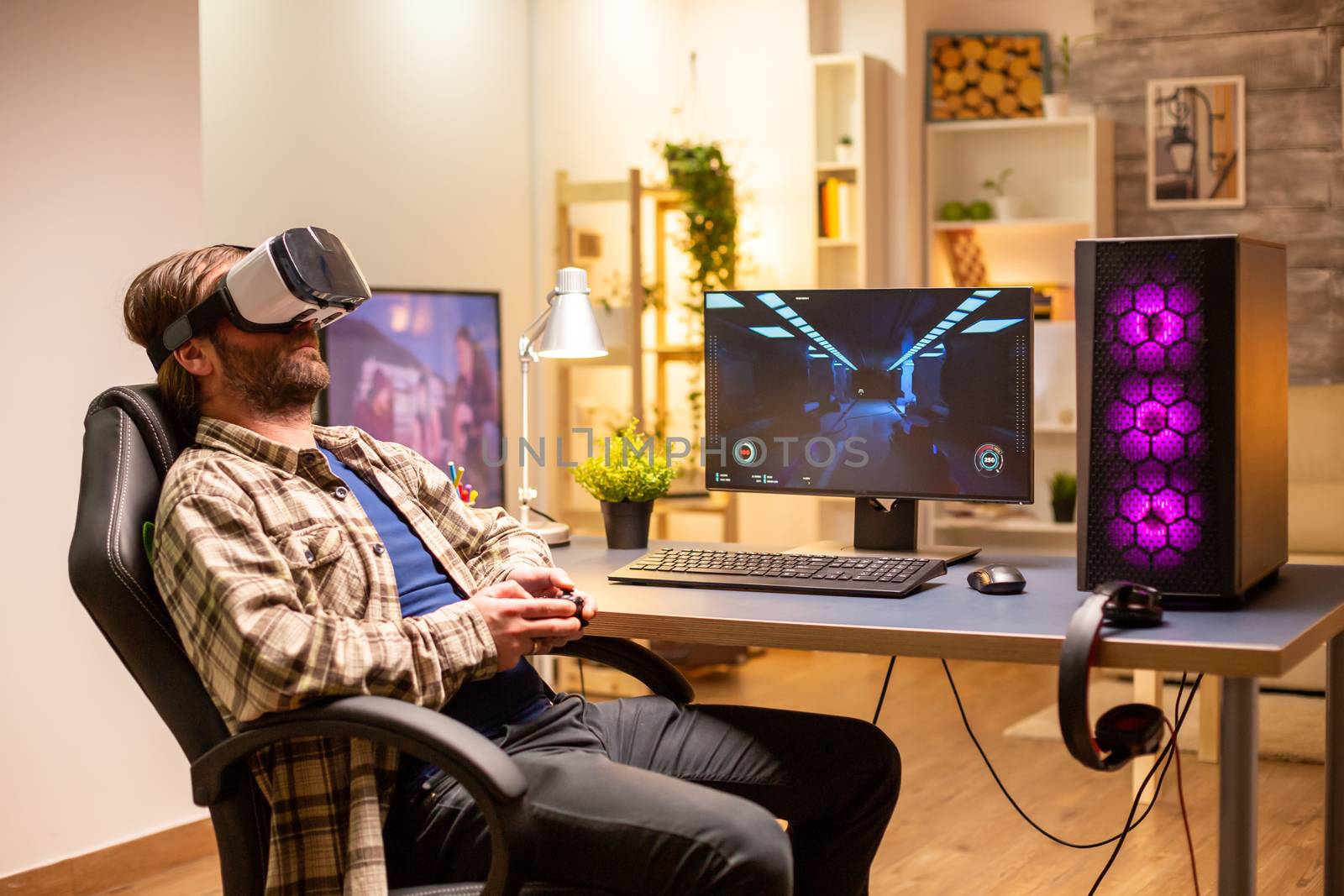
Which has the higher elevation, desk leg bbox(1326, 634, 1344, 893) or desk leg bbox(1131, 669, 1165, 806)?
desk leg bbox(1326, 634, 1344, 893)

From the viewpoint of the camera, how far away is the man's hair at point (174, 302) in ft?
6.28

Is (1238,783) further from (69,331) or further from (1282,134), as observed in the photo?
(1282,134)

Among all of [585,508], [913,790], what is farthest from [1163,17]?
[913,790]

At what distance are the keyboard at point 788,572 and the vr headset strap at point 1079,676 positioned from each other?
1.28 feet

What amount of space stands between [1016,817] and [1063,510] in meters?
2.06

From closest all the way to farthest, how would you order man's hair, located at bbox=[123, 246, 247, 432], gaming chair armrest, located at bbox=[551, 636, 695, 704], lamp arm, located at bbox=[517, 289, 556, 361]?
man's hair, located at bbox=[123, 246, 247, 432]
gaming chair armrest, located at bbox=[551, 636, 695, 704]
lamp arm, located at bbox=[517, 289, 556, 361]

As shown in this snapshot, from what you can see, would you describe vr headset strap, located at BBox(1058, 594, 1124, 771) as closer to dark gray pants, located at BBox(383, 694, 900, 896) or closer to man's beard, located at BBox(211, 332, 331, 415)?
dark gray pants, located at BBox(383, 694, 900, 896)

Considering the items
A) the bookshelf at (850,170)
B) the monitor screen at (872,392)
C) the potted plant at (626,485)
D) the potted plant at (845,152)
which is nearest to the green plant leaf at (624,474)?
the potted plant at (626,485)

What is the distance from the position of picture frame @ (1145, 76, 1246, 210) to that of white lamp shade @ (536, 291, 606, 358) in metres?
3.50

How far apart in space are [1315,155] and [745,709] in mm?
4206

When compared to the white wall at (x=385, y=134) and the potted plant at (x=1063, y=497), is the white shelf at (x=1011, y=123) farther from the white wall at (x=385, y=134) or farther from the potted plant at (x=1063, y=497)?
the white wall at (x=385, y=134)

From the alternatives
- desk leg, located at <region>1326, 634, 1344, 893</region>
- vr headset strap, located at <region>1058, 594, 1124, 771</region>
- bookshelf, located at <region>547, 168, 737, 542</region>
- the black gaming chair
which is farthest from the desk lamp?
bookshelf, located at <region>547, 168, 737, 542</region>

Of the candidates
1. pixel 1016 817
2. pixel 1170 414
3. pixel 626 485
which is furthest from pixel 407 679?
pixel 1016 817

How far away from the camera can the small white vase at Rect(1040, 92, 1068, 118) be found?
538cm
